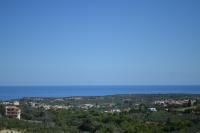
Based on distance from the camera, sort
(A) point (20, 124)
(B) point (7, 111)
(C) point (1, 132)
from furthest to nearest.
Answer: (B) point (7, 111), (A) point (20, 124), (C) point (1, 132)

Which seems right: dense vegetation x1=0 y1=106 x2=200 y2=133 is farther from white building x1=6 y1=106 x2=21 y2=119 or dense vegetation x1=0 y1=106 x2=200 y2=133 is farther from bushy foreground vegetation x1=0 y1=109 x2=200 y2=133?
white building x1=6 y1=106 x2=21 y2=119

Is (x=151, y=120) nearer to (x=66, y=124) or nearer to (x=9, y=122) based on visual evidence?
(x=66, y=124)

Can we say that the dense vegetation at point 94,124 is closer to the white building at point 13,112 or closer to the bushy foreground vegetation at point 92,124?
the bushy foreground vegetation at point 92,124

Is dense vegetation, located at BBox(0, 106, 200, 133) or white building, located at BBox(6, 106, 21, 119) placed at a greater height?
white building, located at BBox(6, 106, 21, 119)

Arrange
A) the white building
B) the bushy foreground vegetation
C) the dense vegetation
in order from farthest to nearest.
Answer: the white building → the dense vegetation → the bushy foreground vegetation

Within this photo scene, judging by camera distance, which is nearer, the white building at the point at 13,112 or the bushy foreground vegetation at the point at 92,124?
the bushy foreground vegetation at the point at 92,124

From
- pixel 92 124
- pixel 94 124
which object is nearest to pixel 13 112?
pixel 92 124

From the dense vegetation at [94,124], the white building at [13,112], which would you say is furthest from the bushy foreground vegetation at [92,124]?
the white building at [13,112]

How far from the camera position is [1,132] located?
1277 inches

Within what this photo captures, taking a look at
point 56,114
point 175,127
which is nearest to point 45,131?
point 175,127

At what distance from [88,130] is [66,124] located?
143 inches

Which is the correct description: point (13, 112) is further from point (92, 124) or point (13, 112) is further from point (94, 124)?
point (94, 124)

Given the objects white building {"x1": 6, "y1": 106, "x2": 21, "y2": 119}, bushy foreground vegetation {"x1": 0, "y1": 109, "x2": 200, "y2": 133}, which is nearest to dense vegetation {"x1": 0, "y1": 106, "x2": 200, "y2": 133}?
bushy foreground vegetation {"x1": 0, "y1": 109, "x2": 200, "y2": 133}

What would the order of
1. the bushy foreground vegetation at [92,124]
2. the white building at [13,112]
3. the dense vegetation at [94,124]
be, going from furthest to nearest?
the white building at [13,112] < the dense vegetation at [94,124] < the bushy foreground vegetation at [92,124]
